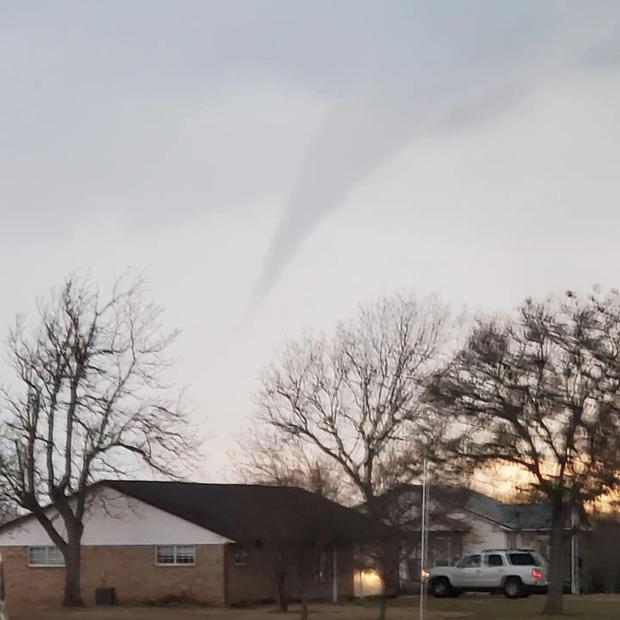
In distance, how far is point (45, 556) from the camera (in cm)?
4800

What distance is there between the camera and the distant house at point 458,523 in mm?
36156

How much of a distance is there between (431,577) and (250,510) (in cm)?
1247

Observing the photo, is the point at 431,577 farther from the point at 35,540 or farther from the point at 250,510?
the point at 35,540

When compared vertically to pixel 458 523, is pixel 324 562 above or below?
below

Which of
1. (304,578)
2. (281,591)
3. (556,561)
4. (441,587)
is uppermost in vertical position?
(556,561)

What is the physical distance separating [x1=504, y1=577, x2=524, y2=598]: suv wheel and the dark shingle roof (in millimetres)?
10512

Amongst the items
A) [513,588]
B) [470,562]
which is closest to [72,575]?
[470,562]

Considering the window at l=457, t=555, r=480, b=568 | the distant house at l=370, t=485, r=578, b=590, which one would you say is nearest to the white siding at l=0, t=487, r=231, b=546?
the distant house at l=370, t=485, r=578, b=590

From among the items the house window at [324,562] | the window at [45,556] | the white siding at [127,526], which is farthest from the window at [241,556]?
the house window at [324,562]

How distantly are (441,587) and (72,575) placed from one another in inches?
567

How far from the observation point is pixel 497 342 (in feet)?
117

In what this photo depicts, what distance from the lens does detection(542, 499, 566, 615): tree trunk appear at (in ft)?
117

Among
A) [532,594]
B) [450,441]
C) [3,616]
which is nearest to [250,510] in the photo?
[450,441]

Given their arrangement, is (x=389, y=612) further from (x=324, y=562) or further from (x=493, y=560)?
(x=493, y=560)
